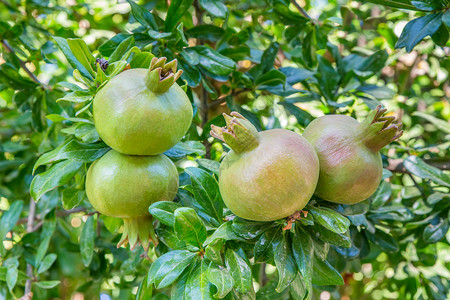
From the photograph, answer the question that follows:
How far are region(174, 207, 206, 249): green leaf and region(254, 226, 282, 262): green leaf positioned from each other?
0.10 m

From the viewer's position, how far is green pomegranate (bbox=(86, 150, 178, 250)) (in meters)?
0.78

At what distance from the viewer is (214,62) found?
111cm

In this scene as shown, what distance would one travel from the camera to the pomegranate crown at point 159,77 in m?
0.72

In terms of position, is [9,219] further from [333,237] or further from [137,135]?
[333,237]

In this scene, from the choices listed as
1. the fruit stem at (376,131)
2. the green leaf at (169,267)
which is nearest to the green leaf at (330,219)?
the fruit stem at (376,131)

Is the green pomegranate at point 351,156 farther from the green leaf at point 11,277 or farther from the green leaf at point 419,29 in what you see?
the green leaf at point 11,277

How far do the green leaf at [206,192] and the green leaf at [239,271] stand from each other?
0.11 meters

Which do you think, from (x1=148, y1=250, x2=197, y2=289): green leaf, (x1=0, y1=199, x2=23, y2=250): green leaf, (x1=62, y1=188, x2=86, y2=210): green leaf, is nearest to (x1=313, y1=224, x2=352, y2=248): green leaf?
(x1=148, y1=250, x2=197, y2=289): green leaf

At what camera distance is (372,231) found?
1244 mm

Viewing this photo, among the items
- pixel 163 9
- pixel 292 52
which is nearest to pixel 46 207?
pixel 163 9

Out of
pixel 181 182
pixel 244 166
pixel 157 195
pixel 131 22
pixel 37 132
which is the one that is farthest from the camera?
pixel 37 132

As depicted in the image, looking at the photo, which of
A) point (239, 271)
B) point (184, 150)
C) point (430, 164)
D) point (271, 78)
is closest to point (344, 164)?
point (239, 271)

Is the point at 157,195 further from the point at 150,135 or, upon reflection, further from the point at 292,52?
the point at 292,52

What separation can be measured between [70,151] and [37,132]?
81 cm
